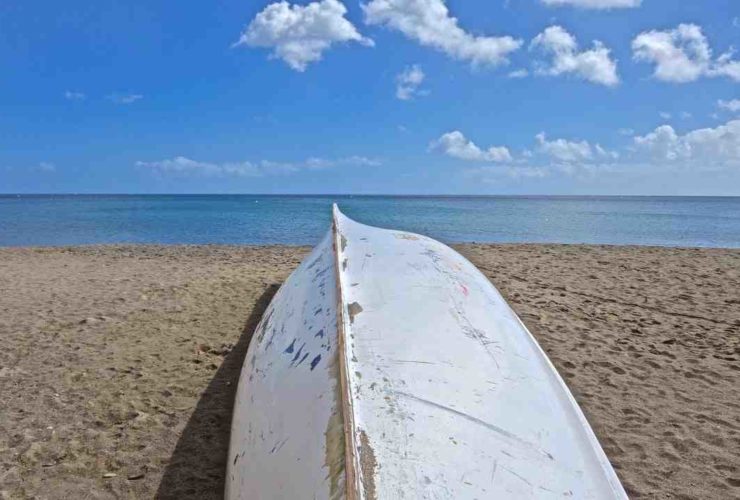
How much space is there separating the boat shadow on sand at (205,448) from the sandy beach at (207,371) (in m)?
0.01

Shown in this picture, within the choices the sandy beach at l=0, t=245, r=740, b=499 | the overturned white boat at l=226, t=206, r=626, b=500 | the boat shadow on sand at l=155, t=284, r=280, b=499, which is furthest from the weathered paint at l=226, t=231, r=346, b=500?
the sandy beach at l=0, t=245, r=740, b=499

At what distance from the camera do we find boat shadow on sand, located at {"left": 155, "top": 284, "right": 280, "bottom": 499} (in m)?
2.82

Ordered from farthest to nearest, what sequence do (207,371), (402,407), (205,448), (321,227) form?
(321,227) → (207,371) → (205,448) → (402,407)

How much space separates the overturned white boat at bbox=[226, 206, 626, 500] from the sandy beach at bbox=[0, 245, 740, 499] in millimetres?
848

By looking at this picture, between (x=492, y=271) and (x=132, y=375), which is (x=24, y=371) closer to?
(x=132, y=375)

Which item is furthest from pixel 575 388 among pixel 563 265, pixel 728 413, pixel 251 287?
pixel 563 265

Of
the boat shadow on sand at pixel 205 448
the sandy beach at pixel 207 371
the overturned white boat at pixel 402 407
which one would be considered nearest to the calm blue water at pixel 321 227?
the sandy beach at pixel 207 371

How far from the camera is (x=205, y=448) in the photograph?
321cm

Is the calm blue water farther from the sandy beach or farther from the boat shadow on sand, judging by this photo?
the boat shadow on sand

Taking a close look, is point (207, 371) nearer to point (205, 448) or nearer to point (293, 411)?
point (205, 448)

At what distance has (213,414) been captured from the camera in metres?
3.65

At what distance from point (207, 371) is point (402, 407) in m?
2.89

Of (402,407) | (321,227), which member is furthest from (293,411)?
(321,227)

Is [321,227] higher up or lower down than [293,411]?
lower down
